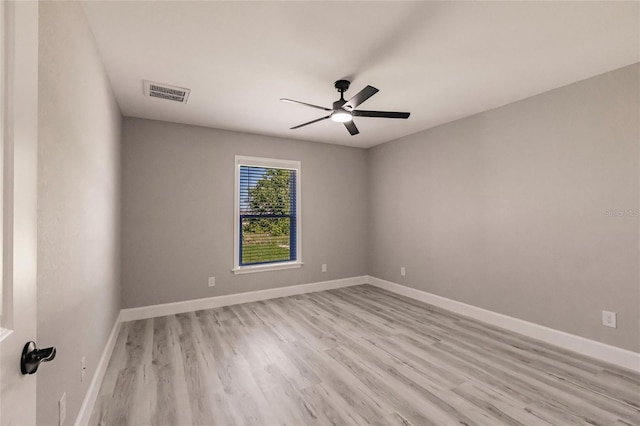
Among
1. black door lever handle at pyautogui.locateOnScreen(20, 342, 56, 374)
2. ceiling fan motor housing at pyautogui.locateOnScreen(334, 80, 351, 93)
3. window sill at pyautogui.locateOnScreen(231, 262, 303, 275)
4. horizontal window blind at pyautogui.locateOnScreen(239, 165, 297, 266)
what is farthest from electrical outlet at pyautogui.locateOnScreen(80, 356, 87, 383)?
ceiling fan motor housing at pyautogui.locateOnScreen(334, 80, 351, 93)

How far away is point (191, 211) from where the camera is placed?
13.4ft

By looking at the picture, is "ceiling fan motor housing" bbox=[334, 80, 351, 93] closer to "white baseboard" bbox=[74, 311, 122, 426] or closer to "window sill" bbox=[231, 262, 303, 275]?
"window sill" bbox=[231, 262, 303, 275]

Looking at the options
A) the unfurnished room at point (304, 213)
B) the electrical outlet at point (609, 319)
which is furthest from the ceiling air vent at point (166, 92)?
the electrical outlet at point (609, 319)

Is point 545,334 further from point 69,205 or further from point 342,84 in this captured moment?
point 69,205

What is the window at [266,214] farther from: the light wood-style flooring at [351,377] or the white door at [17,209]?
the white door at [17,209]

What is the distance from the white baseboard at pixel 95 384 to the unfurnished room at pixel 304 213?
0.03 metres

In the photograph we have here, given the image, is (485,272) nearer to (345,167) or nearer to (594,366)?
(594,366)

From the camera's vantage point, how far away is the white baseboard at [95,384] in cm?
176

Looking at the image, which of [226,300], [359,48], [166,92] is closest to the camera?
[359,48]

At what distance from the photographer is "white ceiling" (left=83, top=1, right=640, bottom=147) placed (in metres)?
1.89

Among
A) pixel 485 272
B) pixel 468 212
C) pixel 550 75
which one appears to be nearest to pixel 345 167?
pixel 468 212

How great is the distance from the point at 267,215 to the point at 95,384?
9.70 feet

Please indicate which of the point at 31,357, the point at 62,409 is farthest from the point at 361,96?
the point at 62,409

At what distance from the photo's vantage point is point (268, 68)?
102 inches
